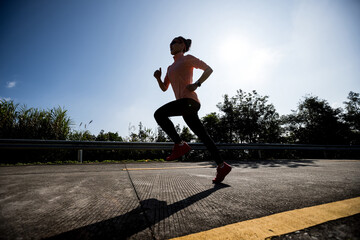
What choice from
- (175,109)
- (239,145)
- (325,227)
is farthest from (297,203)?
(239,145)

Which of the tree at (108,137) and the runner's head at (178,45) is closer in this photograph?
the runner's head at (178,45)

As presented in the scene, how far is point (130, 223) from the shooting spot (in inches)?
37.4

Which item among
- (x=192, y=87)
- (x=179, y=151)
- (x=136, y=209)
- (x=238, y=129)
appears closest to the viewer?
(x=136, y=209)

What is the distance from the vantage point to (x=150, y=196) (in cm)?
149

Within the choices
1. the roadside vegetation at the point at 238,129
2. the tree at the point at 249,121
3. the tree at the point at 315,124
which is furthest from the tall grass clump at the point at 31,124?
the tree at the point at 315,124

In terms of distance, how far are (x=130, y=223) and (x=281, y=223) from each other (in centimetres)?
88

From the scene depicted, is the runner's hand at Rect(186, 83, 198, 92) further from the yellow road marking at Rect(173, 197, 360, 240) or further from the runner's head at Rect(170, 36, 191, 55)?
the yellow road marking at Rect(173, 197, 360, 240)

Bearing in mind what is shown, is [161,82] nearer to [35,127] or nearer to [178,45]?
[178,45]

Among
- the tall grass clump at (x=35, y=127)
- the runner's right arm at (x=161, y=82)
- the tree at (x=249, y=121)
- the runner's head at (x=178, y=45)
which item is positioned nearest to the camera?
the runner's head at (x=178, y=45)

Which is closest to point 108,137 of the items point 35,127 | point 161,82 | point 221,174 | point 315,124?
point 35,127

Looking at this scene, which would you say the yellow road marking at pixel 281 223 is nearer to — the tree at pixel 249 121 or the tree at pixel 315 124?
the tree at pixel 249 121

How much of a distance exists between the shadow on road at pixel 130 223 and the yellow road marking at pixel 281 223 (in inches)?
10.8

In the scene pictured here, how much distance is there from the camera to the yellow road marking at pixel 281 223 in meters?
0.83

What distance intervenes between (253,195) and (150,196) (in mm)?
967
